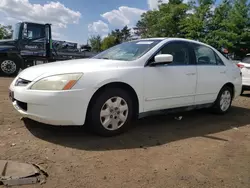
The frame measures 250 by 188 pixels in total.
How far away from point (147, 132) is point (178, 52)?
1.56m

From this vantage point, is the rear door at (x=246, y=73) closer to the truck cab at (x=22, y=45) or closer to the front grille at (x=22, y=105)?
the front grille at (x=22, y=105)

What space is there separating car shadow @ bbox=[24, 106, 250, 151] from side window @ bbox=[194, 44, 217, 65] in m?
1.09

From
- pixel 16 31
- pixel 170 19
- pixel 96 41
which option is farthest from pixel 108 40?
pixel 16 31

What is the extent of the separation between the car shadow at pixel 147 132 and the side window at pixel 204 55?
1095 millimetres

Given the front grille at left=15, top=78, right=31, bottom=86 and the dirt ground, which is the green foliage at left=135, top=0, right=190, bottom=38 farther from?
the front grille at left=15, top=78, right=31, bottom=86

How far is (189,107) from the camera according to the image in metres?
5.23

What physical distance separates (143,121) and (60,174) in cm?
246

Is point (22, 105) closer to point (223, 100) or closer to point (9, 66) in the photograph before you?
point (223, 100)

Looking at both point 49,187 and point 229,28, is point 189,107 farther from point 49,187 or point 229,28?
point 229,28

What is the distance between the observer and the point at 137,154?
356 cm

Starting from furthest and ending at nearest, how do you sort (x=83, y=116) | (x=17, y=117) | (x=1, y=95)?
(x=1, y=95), (x=17, y=117), (x=83, y=116)

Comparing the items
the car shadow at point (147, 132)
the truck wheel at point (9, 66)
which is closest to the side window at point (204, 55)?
the car shadow at point (147, 132)

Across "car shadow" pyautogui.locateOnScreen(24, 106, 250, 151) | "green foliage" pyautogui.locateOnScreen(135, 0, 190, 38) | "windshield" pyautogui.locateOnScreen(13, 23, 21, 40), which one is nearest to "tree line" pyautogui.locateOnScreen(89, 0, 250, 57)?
"green foliage" pyautogui.locateOnScreen(135, 0, 190, 38)

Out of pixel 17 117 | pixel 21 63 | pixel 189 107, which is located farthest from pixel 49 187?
pixel 21 63
